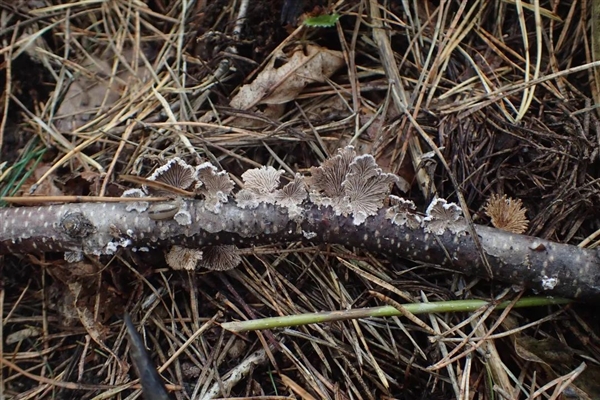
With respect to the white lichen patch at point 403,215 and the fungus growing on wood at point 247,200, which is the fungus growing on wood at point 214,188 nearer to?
the fungus growing on wood at point 247,200

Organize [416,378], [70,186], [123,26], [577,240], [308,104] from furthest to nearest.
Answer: [123,26] < [308,104] < [70,186] < [577,240] < [416,378]

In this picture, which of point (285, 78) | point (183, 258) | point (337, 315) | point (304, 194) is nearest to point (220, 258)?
point (183, 258)

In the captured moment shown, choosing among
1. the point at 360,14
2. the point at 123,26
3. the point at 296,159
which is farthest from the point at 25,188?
the point at 360,14

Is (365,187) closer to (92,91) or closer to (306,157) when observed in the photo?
(306,157)

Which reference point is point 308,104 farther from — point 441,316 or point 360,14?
point 441,316

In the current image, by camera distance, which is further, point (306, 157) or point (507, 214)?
point (306, 157)

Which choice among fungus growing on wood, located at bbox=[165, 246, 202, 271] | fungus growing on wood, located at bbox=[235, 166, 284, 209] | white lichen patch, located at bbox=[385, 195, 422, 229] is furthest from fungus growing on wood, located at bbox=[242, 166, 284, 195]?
white lichen patch, located at bbox=[385, 195, 422, 229]
